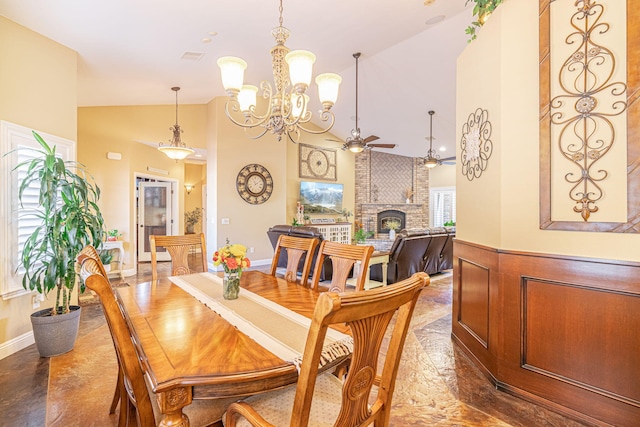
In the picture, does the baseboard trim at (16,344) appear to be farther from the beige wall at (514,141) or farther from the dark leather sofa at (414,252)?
the beige wall at (514,141)

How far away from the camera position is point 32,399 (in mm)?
2066

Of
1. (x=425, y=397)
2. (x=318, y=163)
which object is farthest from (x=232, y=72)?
(x=318, y=163)

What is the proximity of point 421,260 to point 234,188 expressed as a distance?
400 cm

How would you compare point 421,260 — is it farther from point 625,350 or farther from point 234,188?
point 234,188

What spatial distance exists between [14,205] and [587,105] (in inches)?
178

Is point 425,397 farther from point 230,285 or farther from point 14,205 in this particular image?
point 14,205

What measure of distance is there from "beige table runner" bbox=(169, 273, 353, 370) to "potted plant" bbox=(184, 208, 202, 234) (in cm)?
820

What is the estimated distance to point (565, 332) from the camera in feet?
6.37

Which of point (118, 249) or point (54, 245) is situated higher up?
point (54, 245)

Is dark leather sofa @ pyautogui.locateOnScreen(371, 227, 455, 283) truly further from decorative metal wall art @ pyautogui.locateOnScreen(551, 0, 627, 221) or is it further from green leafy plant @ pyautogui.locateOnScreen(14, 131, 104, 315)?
green leafy plant @ pyautogui.locateOnScreen(14, 131, 104, 315)

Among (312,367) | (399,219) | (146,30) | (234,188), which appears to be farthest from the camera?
(399,219)

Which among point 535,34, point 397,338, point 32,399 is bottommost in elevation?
point 32,399

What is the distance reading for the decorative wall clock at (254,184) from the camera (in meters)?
6.48

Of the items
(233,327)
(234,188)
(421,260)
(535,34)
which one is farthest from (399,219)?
(233,327)
